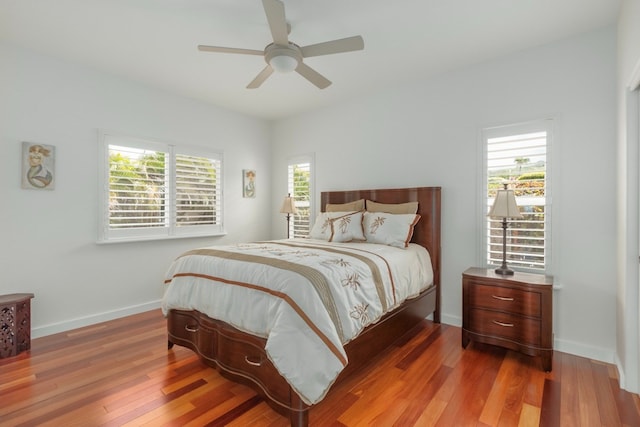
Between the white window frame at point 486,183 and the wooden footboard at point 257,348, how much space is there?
103 centimetres

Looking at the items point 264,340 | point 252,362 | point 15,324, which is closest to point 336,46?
point 264,340

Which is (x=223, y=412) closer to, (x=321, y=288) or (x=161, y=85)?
(x=321, y=288)

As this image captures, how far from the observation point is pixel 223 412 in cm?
188

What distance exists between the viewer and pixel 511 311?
2512 mm

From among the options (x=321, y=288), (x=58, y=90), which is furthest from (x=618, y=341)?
(x=58, y=90)

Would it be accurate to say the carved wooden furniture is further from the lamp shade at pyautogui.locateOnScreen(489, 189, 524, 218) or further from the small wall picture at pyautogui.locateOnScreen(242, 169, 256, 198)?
the lamp shade at pyautogui.locateOnScreen(489, 189, 524, 218)

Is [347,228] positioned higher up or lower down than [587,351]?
higher up

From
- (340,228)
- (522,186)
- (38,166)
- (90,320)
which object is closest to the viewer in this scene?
(522,186)

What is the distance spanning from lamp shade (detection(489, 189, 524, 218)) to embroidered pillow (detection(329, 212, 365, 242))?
1292 mm

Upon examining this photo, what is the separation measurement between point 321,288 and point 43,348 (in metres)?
2.73

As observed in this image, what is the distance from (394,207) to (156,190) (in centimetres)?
289

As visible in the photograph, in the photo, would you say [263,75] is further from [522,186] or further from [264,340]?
[522,186]

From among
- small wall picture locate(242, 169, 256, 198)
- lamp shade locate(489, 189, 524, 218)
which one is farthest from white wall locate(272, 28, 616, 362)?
small wall picture locate(242, 169, 256, 198)

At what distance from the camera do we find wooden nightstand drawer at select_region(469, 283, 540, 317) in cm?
242
